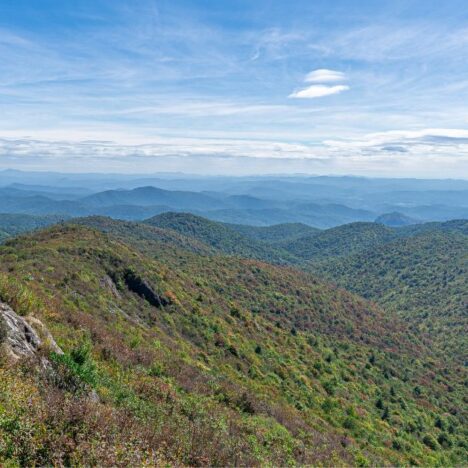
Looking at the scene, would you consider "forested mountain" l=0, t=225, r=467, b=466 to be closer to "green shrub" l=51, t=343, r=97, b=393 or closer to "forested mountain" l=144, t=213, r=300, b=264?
"green shrub" l=51, t=343, r=97, b=393

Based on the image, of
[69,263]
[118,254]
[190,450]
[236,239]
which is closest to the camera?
[190,450]

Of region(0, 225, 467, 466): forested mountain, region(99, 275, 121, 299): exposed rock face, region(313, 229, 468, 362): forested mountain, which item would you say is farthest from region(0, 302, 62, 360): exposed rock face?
region(313, 229, 468, 362): forested mountain

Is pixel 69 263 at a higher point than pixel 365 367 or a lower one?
higher

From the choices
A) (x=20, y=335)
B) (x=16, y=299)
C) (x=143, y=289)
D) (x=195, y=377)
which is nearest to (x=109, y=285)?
(x=143, y=289)

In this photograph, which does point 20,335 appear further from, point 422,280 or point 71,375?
point 422,280

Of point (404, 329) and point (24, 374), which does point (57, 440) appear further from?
point (404, 329)

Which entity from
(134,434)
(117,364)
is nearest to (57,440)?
(134,434)
